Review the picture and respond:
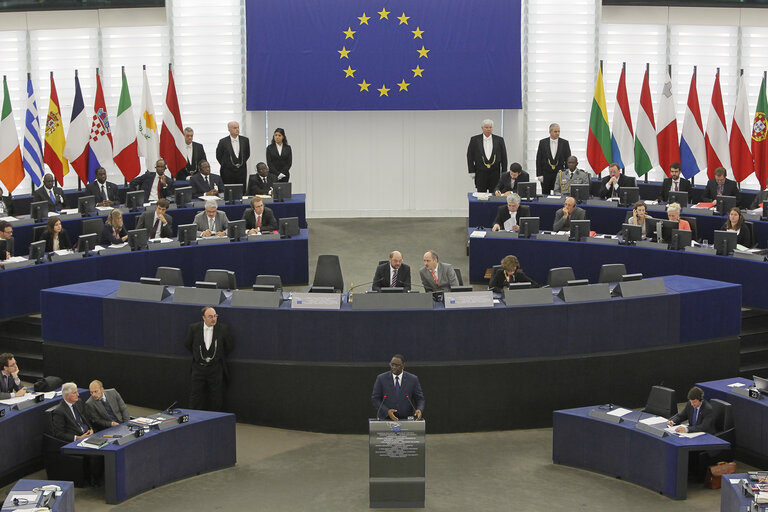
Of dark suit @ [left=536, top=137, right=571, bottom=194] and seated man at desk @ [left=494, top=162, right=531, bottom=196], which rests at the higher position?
dark suit @ [left=536, top=137, right=571, bottom=194]

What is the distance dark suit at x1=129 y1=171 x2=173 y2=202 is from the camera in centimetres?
2033

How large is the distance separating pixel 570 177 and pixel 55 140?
380 inches

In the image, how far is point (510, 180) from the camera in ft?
65.3

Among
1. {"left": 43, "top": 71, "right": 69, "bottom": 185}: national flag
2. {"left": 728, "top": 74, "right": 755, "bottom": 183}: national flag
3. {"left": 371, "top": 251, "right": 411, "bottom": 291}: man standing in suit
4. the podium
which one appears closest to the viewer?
the podium

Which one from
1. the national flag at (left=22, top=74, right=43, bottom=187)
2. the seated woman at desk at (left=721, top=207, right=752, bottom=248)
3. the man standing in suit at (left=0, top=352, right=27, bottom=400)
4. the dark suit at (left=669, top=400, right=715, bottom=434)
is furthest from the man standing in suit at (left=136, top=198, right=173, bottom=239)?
the dark suit at (left=669, top=400, right=715, bottom=434)

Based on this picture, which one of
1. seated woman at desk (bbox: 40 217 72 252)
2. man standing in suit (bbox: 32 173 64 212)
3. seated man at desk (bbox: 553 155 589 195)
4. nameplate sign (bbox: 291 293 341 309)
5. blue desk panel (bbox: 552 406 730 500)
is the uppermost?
seated man at desk (bbox: 553 155 589 195)

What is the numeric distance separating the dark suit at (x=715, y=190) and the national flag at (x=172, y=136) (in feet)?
32.1

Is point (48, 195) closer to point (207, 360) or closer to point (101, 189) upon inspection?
point (101, 189)

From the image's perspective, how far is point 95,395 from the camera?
12133 millimetres

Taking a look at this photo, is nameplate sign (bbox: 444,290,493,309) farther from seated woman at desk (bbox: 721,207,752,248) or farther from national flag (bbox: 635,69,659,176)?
national flag (bbox: 635,69,659,176)

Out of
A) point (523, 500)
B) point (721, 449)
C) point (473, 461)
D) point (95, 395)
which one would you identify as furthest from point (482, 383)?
point (95, 395)

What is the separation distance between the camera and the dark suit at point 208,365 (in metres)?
13.4

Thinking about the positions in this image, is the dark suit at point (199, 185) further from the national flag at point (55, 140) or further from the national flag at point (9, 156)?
the national flag at point (9, 156)

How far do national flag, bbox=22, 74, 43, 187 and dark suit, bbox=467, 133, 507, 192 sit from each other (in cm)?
795
